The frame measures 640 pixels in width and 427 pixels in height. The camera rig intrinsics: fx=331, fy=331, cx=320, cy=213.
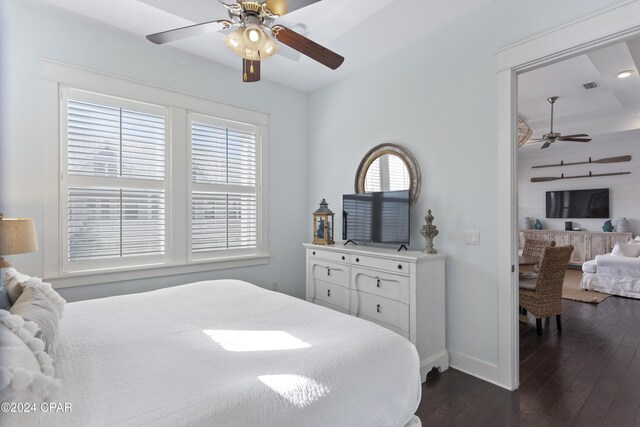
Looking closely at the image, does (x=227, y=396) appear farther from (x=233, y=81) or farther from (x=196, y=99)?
(x=233, y=81)

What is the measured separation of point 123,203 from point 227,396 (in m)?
2.36

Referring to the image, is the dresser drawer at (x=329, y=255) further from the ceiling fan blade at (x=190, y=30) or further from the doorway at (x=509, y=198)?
the ceiling fan blade at (x=190, y=30)

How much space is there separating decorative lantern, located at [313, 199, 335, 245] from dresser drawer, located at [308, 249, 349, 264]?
0.12 meters

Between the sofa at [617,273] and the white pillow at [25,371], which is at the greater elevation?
the white pillow at [25,371]

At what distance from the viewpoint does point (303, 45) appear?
1960 millimetres

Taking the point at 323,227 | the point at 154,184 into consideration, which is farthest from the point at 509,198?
the point at 154,184

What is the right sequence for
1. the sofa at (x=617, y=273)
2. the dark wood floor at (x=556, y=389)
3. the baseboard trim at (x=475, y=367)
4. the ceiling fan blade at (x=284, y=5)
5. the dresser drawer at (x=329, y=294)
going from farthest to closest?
the sofa at (x=617, y=273), the dresser drawer at (x=329, y=294), the baseboard trim at (x=475, y=367), the dark wood floor at (x=556, y=389), the ceiling fan blade at (x=284, y=5)

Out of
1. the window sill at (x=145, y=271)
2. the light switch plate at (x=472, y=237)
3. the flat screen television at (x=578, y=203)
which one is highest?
the flat screen television at (x=578, y=203)

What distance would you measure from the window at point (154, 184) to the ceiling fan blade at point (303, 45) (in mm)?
1624

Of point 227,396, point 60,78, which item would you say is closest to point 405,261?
point 227,396

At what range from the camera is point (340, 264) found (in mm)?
3109

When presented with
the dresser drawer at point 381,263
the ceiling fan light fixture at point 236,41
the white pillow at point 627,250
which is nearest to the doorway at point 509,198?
the dresser drawer at point 381,263

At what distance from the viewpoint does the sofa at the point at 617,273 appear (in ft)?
15.7

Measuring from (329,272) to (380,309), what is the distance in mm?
669
